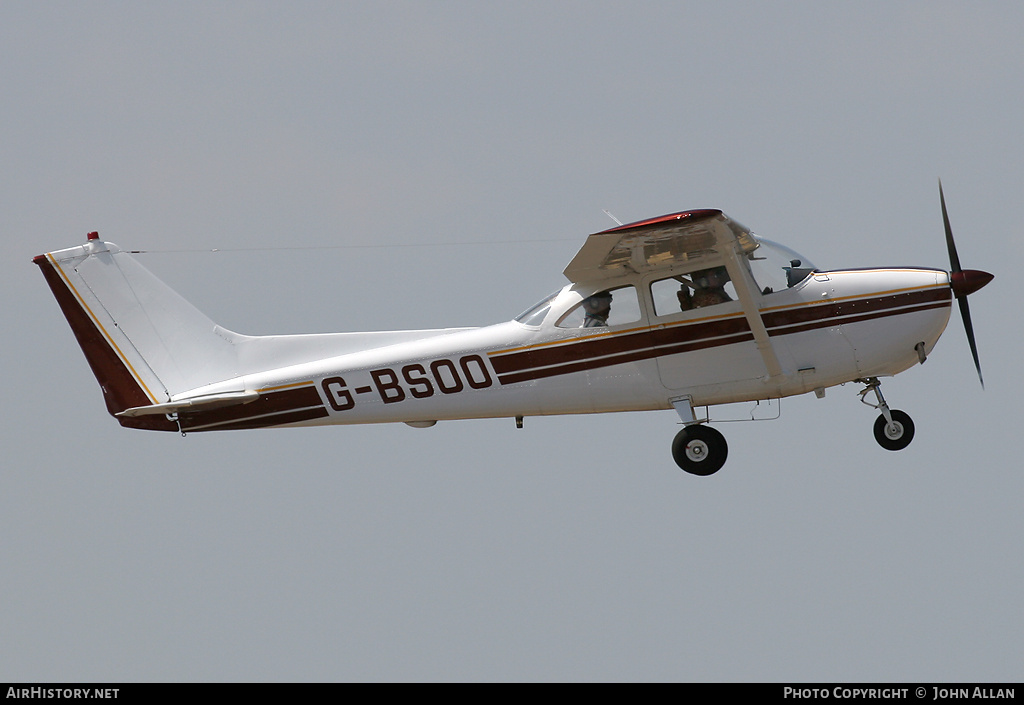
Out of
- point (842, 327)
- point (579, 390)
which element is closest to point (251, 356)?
point (579, 390)

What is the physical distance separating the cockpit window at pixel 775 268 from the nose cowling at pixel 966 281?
4.64ft

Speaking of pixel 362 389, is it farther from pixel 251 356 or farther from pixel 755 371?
pixel 755 371

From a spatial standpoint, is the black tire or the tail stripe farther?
the tail stripe

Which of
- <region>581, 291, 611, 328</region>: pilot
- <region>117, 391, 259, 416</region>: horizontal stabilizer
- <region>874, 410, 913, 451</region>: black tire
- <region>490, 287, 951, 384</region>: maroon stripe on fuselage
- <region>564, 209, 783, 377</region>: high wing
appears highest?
<region>564, 209, 783, 377</region>: high wing

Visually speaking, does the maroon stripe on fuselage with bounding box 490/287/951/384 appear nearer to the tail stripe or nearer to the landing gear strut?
the landing gear strut

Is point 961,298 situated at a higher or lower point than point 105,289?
lower

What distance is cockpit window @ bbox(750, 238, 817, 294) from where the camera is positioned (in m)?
12.1

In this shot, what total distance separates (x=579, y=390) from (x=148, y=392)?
15.2 ft

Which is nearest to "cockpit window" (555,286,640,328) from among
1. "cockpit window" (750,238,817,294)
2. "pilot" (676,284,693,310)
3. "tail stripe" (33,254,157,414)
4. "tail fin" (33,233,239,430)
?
"pilot" (676,284,693,310)

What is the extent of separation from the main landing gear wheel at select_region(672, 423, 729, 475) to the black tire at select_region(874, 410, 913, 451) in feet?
5.19

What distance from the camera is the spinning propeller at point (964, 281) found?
12117 millimetres

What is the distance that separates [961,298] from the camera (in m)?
12.3

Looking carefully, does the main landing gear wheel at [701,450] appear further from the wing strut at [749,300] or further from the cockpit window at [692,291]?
the cockpit window at [692,291]

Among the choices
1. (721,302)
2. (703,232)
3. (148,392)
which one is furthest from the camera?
(148,392)
